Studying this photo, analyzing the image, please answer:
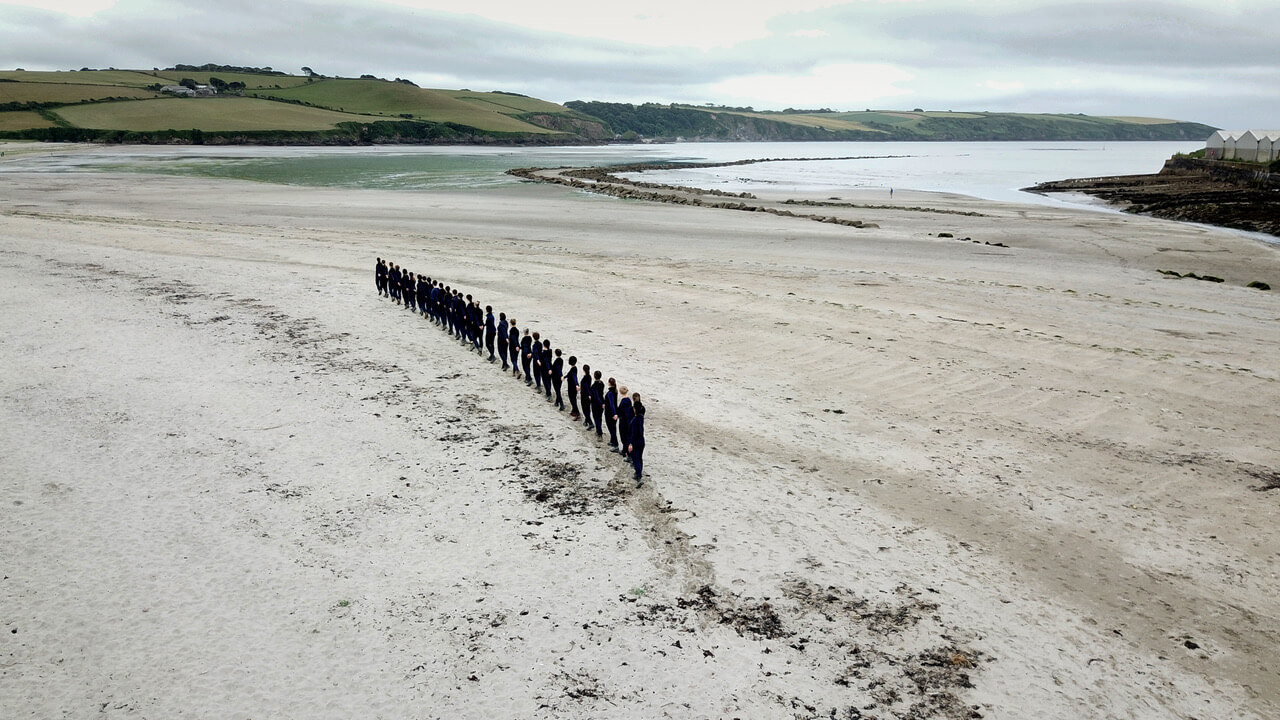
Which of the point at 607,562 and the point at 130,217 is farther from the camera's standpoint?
the point at 130,217

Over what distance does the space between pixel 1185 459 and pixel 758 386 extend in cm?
819

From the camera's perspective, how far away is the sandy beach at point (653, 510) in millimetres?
8164

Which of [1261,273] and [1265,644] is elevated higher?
[1261,273]

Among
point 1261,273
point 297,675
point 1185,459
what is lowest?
point 297,675

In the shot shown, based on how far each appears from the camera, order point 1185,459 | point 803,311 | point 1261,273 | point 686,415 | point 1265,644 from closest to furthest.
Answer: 1. point 1265,644
2. point 1185,459
3. point 686,415
4. point 803,311
5. point 1261,273

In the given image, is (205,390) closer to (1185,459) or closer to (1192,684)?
(1192,684)

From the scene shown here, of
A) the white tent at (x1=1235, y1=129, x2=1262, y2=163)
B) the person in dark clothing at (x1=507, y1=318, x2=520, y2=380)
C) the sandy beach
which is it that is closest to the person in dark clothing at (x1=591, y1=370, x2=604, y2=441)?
the sandy beach

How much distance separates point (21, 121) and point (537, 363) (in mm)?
164480

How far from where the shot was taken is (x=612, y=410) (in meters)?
13.7

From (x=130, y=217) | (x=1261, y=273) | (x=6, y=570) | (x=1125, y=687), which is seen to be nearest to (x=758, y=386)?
(x=1125, y=687)

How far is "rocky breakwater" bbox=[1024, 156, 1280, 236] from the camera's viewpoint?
49.8 metres

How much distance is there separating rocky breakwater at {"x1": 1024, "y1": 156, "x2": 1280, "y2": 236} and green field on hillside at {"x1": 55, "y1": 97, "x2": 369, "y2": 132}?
14437cm

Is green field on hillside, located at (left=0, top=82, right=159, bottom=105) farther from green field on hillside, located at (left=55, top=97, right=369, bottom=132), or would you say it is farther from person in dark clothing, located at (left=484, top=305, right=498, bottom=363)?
person in dark clothing, located at (left=484, top=305, right=498, bottom=363)

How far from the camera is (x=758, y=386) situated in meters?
17.5
